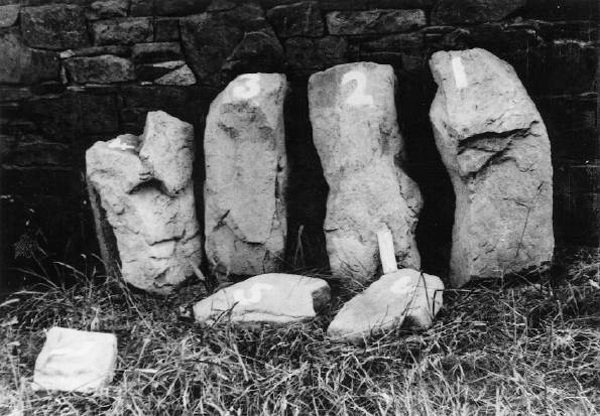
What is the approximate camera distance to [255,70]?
10.6 ft

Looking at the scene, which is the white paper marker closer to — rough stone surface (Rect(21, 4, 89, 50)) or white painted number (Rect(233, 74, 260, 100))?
white painted number (Rect(233, 74, 260, 100))

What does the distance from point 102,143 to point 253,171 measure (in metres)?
0.69

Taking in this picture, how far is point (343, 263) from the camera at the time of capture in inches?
117

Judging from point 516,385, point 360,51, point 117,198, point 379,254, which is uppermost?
point 360,51

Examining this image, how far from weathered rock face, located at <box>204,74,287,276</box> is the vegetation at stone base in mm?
407

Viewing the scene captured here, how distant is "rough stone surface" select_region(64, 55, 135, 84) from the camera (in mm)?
3328

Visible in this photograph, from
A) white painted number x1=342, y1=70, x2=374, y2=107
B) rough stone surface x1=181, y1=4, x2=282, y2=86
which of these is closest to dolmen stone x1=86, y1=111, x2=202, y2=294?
rough stone surface x1=181, y1=4, x2=282, y2=86

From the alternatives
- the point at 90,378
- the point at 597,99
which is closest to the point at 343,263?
the point at 90,378

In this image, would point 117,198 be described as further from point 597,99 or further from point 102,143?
point 597,99

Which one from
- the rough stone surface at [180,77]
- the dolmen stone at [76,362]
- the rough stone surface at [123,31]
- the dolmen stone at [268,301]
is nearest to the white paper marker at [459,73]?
the dolmen stone at [268,301]

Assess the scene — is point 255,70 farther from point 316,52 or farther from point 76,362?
point 76,362

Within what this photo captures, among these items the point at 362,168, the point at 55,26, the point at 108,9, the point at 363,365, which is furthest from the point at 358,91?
the point at 55,26

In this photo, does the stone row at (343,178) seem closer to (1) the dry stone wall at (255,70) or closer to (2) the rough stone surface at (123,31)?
(1) the dry stone wall at (255,70)

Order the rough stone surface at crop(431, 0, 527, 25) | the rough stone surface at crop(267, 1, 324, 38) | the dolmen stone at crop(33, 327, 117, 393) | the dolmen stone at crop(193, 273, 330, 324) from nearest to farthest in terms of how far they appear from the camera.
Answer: the dolmen stone at crop(33, 327, 117, 393), the dolmen stone at crop(193, 273, 330, 324), the rough stone surface at crop(431, 0, 527, 25), the rough stone surface at crop(267, 1, 324, 38)
